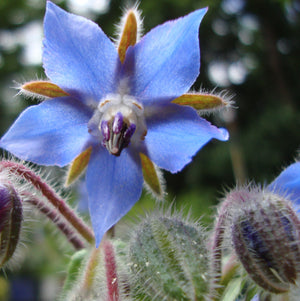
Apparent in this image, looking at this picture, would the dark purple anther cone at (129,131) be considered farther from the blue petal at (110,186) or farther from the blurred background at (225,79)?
the blurred background at (225,79)

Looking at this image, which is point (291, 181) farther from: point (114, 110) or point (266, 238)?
point (114, 110)

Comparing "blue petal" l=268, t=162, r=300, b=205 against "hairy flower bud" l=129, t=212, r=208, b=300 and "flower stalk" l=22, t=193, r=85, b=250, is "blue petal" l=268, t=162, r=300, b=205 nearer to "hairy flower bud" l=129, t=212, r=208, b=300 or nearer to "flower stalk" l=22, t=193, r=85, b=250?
"hairy flower bud" l=129, t=212, r=208, b=300

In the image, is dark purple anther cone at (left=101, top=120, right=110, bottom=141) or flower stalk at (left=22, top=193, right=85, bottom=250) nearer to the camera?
dark purple anther cone at (left=101, top=120, right=110, bottom=141)

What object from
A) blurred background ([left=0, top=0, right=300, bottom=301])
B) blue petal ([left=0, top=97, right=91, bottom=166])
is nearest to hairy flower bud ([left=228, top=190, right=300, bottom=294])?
blue petal ([left=0, top=97, right=91, bottom=166])

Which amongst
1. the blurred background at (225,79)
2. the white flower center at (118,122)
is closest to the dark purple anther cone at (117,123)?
the white flower center at (118,122)

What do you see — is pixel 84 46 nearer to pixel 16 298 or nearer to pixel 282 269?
pixel 282 269

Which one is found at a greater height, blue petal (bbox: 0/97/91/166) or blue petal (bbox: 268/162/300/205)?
blue petal (bbox: 0/97/91/166)

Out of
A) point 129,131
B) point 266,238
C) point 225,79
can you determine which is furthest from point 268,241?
point 225,79

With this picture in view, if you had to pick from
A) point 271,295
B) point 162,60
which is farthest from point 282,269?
point 162,60
